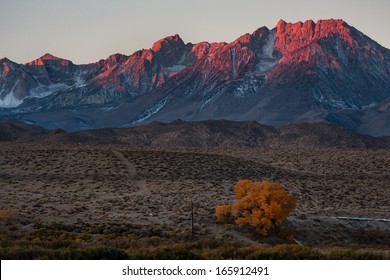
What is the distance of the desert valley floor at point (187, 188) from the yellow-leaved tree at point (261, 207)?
125cm

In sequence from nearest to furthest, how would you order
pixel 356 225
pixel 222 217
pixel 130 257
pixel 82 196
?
pixel 130 257 → pixel 222 217 → pixel 356 225 → pixel 82 196

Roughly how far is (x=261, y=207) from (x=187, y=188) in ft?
81.5

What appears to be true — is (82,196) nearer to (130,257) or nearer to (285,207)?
(285,207)

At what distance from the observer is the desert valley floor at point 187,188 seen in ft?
169

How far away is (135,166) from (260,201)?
4047 cm

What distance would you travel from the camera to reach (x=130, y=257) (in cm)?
2655

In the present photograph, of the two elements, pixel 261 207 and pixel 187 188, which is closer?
pixel 261 207

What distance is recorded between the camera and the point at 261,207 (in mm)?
49500

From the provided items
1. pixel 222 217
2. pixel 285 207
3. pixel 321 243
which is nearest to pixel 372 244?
pixel 321 243

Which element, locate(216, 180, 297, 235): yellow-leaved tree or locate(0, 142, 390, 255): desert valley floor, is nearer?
locate(216, 180, 297, 235): yellow-leaved tree

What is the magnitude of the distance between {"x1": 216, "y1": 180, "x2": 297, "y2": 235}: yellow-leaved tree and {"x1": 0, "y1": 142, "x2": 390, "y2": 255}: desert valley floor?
1246mm

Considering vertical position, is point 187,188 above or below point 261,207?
below

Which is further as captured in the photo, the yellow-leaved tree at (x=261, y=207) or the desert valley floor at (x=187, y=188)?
the desert valley floor at (x=187, y=188)

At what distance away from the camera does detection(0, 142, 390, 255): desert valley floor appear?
51.7 meters
